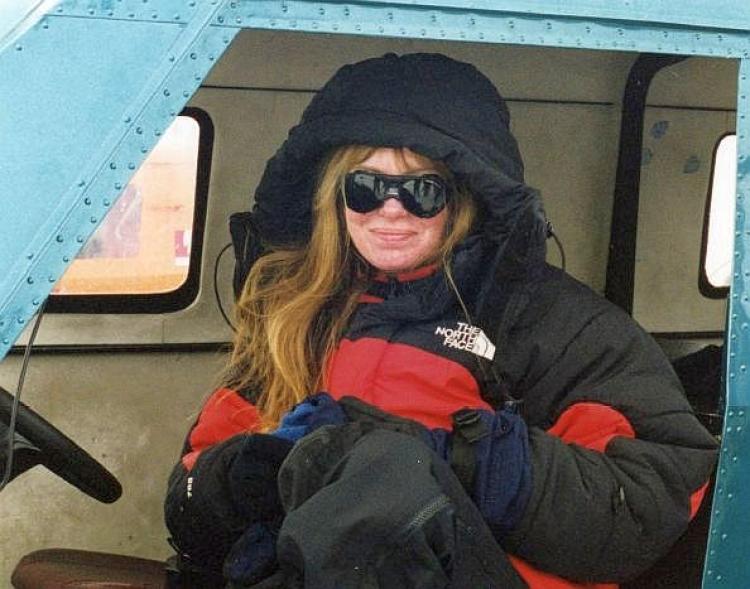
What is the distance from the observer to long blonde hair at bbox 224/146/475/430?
2.37m

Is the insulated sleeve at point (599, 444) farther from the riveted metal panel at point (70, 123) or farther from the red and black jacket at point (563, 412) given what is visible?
the riveted metal panel at point (70, 123)

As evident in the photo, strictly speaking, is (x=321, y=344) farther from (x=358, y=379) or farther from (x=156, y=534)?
(x=156, y=534)

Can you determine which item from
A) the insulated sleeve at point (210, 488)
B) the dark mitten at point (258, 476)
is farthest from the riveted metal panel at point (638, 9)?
the insulated sleeve at point (210, 488)

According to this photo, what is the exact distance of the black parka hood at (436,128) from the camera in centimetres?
214

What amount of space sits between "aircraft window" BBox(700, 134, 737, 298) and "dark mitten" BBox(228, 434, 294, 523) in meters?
2.16

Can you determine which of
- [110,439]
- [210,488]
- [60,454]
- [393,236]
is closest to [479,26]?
[393,236]

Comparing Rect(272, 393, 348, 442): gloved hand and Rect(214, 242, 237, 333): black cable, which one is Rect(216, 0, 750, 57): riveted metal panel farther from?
Rect(214, 242, 237, 333): black cable

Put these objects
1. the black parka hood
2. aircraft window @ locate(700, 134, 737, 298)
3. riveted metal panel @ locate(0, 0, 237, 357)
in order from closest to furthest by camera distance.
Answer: riveted metal panel @ locate(0, 0, 237, 357) → the black parka hood → aircraft window @ locate(700, 134, 737, 298)

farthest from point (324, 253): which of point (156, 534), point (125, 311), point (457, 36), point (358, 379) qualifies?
point (156, 534)

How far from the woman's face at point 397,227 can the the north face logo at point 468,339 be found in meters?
0.17

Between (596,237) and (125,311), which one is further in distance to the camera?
(596,237)

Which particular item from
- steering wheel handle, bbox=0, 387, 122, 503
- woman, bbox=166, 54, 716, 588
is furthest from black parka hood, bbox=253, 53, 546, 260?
steering wheel handle, bbox=0, 387, 122, 503

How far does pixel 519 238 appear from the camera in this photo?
2.12m

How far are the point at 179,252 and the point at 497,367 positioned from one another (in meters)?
1.47
